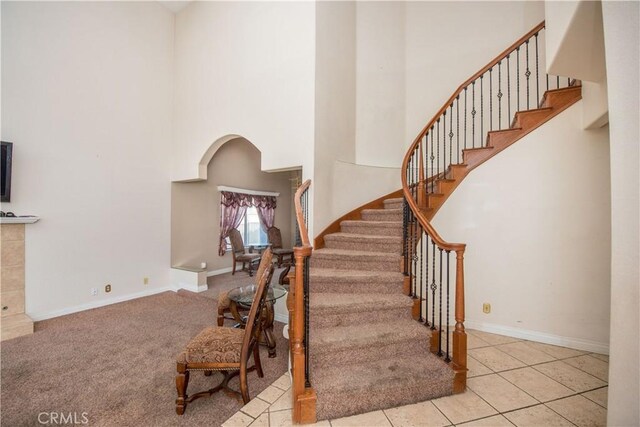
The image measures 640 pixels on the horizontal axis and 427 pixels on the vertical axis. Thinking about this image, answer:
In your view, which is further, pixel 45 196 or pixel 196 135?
pixel 196 135

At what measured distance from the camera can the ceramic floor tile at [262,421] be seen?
184 centimetres

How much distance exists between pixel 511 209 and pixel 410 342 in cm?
199

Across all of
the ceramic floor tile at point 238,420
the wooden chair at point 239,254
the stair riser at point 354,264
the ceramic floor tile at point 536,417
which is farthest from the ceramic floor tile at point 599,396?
the wooden chair at point 239,254

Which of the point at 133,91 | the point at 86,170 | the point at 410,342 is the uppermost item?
the point at 133,91

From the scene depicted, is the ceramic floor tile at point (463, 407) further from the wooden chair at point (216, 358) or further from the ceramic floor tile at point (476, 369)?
the wooden chair at point (216, 358)

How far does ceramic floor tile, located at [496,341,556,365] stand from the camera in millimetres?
2617

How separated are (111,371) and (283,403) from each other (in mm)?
1739

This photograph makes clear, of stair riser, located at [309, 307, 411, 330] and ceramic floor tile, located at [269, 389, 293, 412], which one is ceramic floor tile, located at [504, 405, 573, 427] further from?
ceramic floor tile, located at [269, 389, 293, 412]

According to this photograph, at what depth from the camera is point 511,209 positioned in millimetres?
3125

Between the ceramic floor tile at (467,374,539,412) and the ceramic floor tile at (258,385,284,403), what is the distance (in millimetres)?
1555

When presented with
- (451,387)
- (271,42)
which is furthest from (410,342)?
(271,42)

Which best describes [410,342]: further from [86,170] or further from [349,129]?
[86,170]

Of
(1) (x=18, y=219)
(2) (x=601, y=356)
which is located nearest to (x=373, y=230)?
(2) (x=601, y=356)

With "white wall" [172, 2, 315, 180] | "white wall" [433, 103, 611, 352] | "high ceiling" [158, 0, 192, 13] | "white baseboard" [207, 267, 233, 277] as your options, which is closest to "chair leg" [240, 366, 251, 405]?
"white wall" [172, 2, 315, 180]
